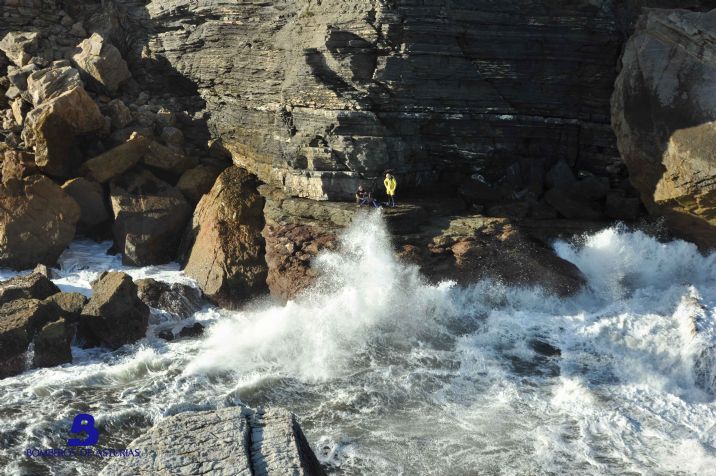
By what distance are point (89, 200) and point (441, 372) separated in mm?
13479

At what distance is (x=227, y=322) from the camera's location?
19.4 m

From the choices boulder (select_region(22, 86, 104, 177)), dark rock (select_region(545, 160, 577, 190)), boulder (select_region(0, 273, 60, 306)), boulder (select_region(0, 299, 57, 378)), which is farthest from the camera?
boulder (select_region(22, 86, 104, 177))

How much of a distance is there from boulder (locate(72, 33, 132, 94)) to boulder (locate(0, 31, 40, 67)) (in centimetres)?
156

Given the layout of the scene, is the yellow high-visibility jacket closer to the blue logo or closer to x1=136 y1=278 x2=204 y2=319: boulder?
x1=136 y1=278 x2=204 y2=319: boulder

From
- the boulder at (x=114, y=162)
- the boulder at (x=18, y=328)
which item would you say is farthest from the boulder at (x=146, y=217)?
the boulder at (x=18, y=328)

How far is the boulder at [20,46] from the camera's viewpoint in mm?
24688

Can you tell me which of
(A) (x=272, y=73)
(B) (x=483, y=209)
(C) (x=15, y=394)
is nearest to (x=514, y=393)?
(B) (x=483, y=209)

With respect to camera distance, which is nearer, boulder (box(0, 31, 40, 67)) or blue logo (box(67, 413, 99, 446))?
blue logo (box(67, 413, 99, 446))

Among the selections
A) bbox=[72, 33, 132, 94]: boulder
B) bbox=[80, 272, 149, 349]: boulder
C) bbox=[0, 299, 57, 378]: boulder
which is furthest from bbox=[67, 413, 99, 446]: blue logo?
bbox=[72, 33, 132, 94]: boulder

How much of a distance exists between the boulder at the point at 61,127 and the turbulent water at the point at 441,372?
3648mm

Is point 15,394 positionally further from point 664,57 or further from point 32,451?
point 664,57

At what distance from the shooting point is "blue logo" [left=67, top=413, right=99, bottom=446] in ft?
45.3

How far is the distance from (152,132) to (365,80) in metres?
8.23

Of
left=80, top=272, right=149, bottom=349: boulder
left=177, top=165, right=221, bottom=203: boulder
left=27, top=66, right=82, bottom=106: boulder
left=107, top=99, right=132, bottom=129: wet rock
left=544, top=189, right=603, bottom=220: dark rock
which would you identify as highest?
left=27, top=66, right=82, bottom=106: boulder
